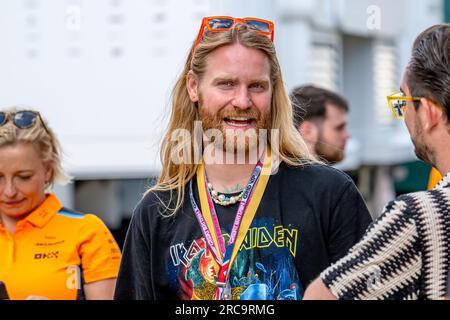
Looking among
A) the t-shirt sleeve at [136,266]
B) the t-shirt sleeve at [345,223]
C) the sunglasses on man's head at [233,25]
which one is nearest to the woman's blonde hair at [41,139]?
the t-shirt sleeve at [136,266]

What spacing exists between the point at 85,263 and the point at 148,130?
132 inches

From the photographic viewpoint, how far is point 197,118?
323 centimetres

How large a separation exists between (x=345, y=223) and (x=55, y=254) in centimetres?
122

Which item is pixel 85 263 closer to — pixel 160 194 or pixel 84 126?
pixel 160 194

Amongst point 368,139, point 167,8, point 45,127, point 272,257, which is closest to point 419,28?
point 368,139

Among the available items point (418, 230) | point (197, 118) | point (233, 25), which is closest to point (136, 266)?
point (197, 118)

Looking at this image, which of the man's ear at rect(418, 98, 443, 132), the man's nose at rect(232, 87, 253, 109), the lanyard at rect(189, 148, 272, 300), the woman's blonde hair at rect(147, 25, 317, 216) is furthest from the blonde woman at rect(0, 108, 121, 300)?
the man's ear at rect(418, 98, 443, 132)

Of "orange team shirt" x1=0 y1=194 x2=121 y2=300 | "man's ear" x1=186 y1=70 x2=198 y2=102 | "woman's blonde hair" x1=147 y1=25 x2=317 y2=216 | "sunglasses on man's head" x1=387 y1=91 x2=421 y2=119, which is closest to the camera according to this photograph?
"sunglasses on man's head" x1=387 y1=91 x2=421 y2=119

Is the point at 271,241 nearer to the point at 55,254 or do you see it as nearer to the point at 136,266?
the point at 136,266

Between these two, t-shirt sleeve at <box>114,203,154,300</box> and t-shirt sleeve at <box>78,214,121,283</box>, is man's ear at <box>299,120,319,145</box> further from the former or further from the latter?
t-shirt sleeve at <box>114,203,154,300</box>

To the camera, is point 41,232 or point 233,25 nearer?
point 233,25

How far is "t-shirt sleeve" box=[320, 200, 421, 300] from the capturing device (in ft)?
6.94
